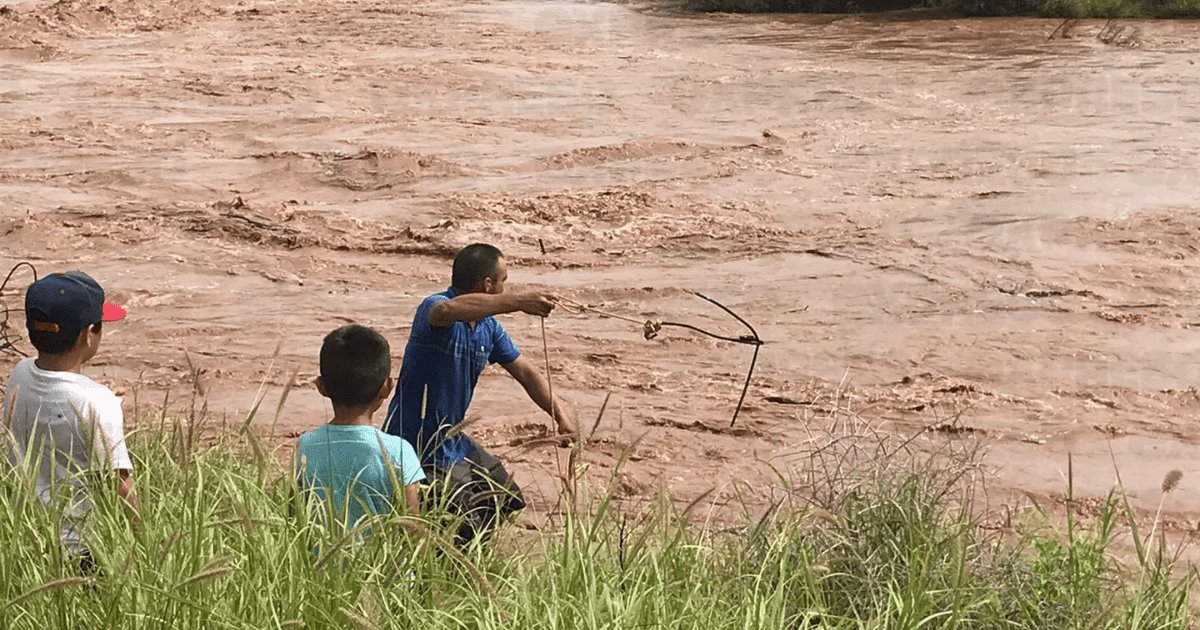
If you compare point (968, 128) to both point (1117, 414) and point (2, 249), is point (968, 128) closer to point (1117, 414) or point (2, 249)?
point (1117, 414)

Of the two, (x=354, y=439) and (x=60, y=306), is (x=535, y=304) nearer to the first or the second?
(x=354, y=439)

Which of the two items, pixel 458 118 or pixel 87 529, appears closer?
pixel 87 529

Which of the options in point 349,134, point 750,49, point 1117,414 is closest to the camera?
point 1117,414

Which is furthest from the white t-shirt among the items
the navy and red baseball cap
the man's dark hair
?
the man's dark hair

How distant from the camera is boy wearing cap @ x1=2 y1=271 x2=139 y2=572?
14.0ft

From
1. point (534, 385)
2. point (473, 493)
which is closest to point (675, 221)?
point (534, 385)

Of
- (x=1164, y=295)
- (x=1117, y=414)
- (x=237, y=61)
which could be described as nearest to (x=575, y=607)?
(x=1117, y=414)

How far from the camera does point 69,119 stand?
15.9m

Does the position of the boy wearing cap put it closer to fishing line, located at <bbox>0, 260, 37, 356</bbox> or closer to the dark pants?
the dark pants

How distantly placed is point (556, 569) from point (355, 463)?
0.64m

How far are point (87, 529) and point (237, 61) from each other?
1577 cm

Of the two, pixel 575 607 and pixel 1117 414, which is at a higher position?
pixel 575 607

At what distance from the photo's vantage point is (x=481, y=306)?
17.8ft

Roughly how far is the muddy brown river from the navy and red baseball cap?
1196 mm
